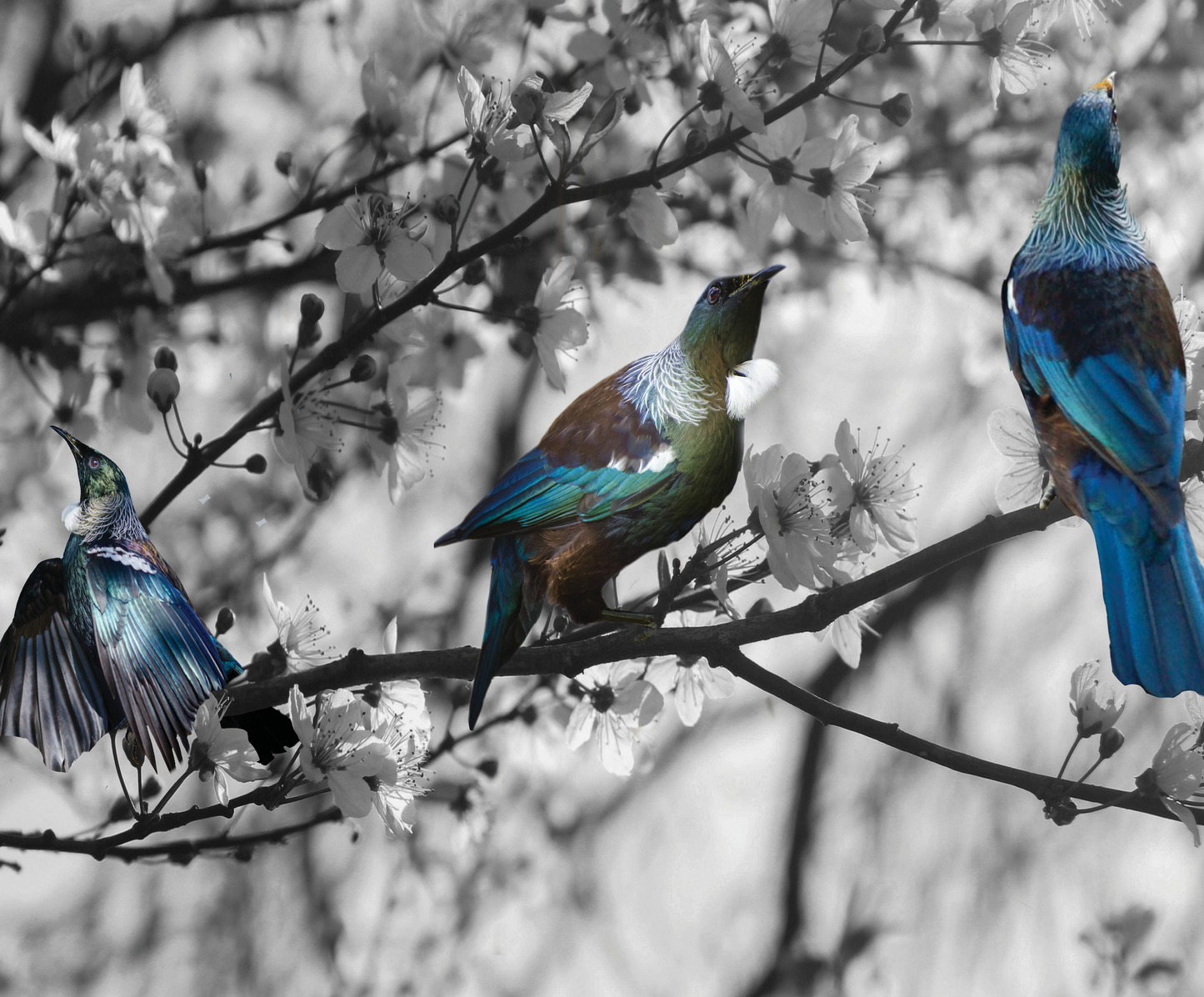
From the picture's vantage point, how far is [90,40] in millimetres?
1106

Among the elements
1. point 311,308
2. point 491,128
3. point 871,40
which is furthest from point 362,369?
point 871,40

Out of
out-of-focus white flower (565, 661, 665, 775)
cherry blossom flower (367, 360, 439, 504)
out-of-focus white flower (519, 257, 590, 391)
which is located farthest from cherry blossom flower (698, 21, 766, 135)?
out-of-focus white flower (565, 661, 665, 775)

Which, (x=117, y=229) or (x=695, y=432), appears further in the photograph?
(x=117, y=229)

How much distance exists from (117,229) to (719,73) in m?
0.56

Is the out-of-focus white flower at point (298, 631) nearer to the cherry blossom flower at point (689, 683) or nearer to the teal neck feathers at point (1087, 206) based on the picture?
the cherry blossom flower at point (689, 683)

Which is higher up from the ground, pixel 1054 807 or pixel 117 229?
pixel 117 229

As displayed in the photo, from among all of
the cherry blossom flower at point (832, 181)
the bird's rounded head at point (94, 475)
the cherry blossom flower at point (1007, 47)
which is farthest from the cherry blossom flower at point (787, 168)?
the bird's rounded head at point (94, 475)

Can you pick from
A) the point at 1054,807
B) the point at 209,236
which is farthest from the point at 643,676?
the point at 209,236

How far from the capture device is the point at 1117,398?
0.52 meters

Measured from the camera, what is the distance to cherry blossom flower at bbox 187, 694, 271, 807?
0.55 metres

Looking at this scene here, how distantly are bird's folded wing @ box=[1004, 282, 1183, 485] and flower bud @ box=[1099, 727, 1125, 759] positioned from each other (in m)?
0.24

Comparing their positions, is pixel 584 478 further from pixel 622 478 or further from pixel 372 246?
pixel 372 246

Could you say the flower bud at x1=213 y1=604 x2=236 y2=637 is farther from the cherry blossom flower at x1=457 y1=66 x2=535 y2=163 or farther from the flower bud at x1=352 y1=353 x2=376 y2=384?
the cherry blossom flower at x1=457 y1=66 x2=535 y2=163

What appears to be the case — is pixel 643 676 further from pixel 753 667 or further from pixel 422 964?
pixel 422 964
